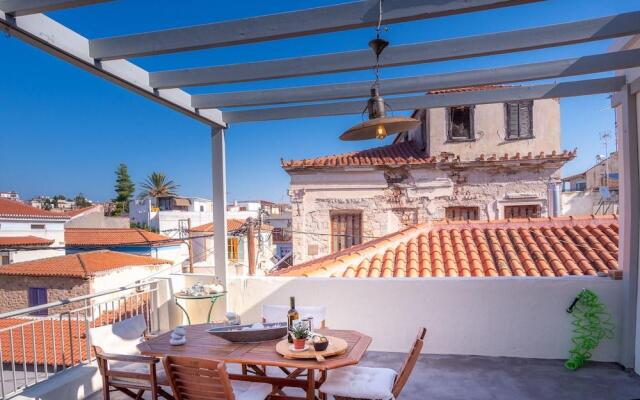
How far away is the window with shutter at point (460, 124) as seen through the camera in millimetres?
10812

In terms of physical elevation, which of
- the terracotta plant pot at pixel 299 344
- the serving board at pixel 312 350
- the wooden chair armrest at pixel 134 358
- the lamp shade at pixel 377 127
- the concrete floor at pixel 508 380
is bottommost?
the concrete floor at pixel 508 380

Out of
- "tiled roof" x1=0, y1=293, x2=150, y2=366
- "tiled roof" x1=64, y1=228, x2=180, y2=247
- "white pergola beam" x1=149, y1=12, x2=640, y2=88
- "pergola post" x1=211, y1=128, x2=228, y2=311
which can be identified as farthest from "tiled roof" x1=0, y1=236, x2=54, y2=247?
"white pergola beam" x1=149, y1=12, x2=640, y2=88

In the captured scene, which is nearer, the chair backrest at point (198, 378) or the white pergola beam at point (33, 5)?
the white pergola beam at point (33, 5)

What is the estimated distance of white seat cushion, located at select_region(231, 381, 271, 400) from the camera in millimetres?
2536

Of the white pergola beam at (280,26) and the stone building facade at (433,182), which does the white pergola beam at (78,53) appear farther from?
the stone building facade at (433,182)

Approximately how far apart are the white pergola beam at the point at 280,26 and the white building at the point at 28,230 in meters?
19.4

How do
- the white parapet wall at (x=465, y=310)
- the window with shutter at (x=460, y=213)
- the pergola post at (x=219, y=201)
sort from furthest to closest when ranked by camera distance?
the window with shutter at (x=460, y=213)
the pergola post at (x=219, y=201)
the white parapet wall at (x=465, y=310)

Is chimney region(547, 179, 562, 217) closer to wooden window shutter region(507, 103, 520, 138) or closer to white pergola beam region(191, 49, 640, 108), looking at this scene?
wooden window shutter region(507, 103, 520, 138)

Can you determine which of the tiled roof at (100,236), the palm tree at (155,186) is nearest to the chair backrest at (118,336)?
the tiled roof at (100,236)

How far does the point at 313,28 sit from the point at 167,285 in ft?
12.4

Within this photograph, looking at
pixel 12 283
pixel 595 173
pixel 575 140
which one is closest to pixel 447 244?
pixel 575 140

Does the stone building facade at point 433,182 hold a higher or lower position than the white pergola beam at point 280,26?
lower

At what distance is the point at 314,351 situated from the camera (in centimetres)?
258

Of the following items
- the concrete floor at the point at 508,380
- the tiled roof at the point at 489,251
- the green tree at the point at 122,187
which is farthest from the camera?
the green tree at the point at 122,187
